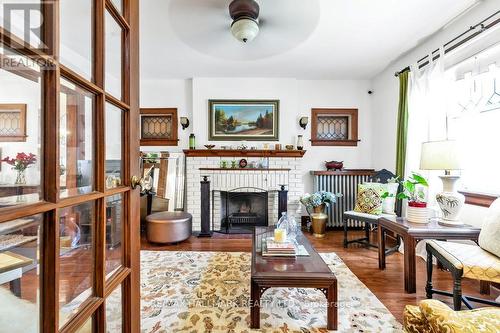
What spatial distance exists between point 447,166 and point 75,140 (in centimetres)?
256

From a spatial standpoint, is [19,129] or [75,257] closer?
[19,129]

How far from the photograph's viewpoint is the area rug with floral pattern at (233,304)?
1.59 metres

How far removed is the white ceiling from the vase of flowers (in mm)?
A: 2051

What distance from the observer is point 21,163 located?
459 millimetres

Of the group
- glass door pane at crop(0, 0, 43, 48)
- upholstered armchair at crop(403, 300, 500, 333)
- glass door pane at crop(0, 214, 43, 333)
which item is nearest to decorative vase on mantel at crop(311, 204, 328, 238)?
upholstered armchair at crop(403, 300, 500, 333)

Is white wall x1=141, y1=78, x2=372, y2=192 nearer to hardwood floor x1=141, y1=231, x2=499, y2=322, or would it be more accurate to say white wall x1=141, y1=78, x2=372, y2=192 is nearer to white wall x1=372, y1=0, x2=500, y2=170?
white wall x1=372, y1=0, x2=500, y2=170

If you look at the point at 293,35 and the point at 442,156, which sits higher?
the point at 293,35

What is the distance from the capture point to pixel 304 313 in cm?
172

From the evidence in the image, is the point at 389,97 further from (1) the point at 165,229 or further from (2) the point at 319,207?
(1) the point at 165,229

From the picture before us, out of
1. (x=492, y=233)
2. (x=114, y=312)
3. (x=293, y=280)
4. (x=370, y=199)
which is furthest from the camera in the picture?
(x=370, y=199)

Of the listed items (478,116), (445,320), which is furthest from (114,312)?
(478,116)

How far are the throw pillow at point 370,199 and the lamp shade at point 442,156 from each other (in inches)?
38.6

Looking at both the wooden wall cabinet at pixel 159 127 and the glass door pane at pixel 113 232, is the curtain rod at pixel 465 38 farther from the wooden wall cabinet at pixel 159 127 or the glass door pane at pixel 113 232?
the wooden wall cabinet at pixel 159 127

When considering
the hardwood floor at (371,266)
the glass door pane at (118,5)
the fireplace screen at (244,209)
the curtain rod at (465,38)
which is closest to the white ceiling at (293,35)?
the curtain rod at (465,38)
